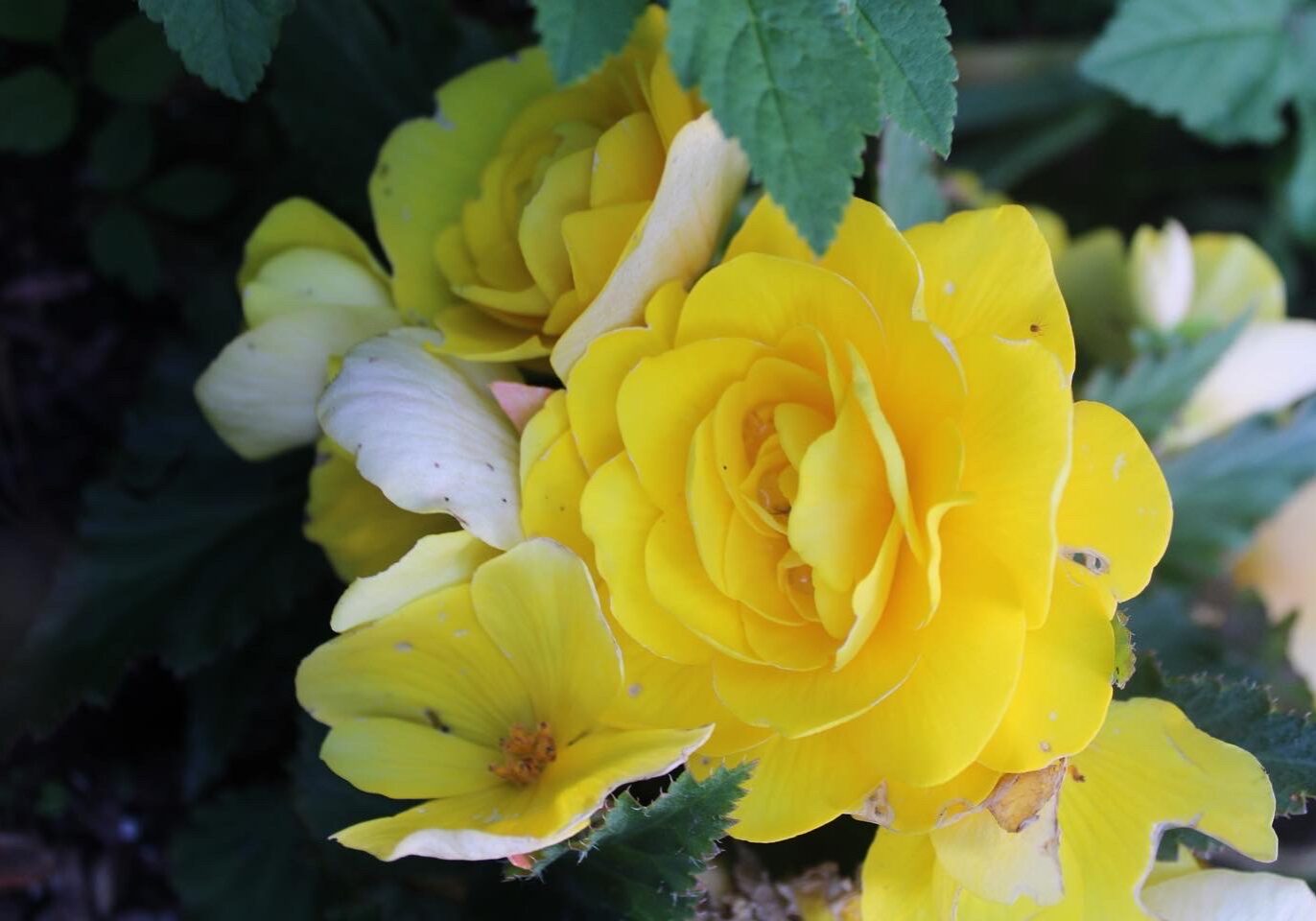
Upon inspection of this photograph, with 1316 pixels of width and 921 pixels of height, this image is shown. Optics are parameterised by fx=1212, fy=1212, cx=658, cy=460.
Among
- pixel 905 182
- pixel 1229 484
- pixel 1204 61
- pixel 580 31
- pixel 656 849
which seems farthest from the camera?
pixel 1204 61

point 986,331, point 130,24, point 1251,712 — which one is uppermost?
point 130,24

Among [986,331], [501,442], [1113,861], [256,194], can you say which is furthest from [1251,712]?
[256,194]

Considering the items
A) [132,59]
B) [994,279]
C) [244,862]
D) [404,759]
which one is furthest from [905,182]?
[244,862]

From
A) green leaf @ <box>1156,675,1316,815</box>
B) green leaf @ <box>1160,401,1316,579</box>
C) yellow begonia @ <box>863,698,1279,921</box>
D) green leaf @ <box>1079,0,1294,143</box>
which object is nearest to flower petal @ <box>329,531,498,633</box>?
yellow begonia @ <box>863,698,1279,921</box>

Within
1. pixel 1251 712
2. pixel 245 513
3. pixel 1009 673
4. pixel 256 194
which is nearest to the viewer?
pixel 1009 673

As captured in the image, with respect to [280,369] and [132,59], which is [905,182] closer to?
[280,369]

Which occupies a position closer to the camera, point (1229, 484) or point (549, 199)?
point (549, 199)

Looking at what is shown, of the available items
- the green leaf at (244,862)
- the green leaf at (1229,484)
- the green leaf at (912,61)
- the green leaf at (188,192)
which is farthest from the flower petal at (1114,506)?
the green leaf at (188,192)

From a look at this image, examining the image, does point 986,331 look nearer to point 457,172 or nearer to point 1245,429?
point 457,172
